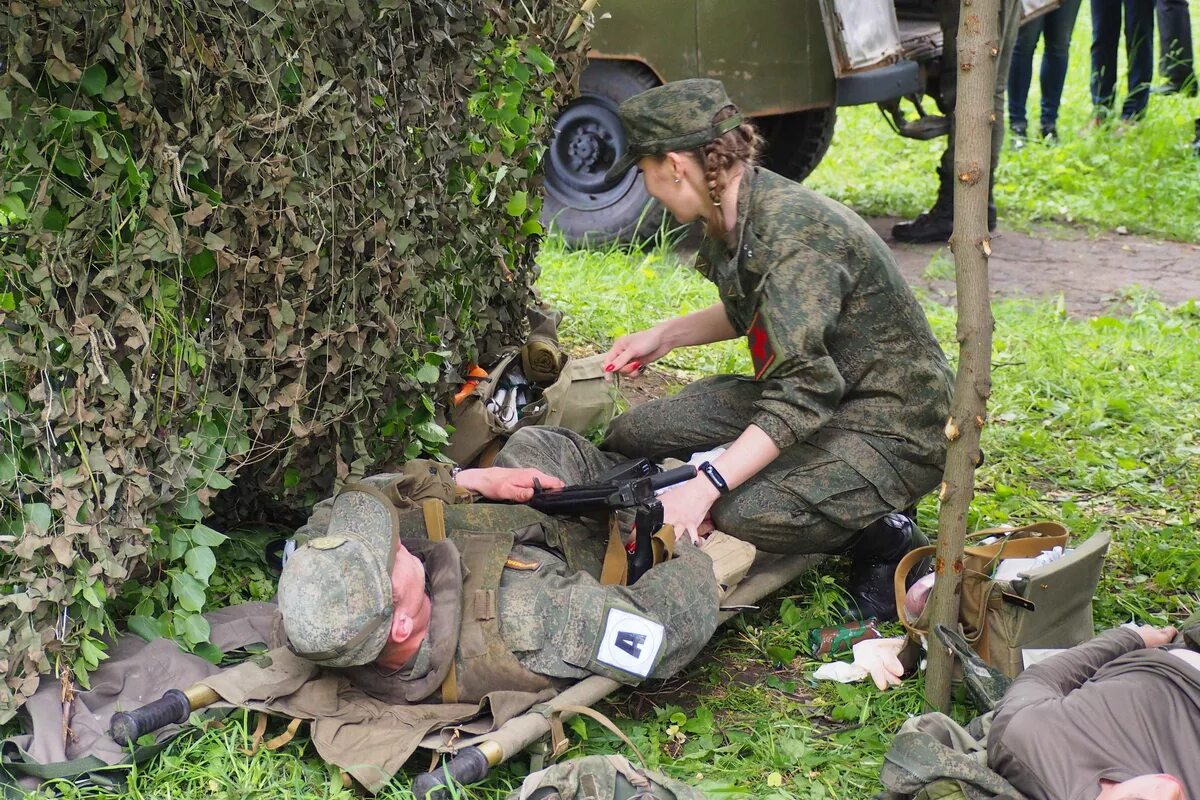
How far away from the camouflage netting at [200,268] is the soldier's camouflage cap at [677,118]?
0.63 meters

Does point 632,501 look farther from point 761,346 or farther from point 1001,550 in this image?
point 1001,550

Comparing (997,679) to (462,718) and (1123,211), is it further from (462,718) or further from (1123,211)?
(1123,211)

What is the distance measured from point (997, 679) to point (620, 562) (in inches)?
41.1

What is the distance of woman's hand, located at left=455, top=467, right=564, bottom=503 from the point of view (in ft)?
11.8

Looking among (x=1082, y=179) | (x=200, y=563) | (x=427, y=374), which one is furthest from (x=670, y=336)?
(x=1082, y=179)

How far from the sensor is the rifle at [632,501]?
130 inches

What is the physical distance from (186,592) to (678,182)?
1.80m

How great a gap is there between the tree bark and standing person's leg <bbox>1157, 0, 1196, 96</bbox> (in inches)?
334

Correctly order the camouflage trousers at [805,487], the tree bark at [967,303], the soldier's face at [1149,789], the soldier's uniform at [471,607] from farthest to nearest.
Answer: the camouflage trousers at [805,487], the tree bark at [967,303], the soldier's uniform at [471,607], the soldier's face at [1149,789]

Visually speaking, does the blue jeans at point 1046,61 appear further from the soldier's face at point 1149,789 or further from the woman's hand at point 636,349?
the soldier's face at point 1149,789

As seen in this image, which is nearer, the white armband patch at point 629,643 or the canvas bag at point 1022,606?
the white armband patch at point 629,643

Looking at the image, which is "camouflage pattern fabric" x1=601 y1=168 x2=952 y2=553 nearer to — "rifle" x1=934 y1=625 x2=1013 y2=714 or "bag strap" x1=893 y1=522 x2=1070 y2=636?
"bag strap" x1=893 y1=522 x2=1070 y2=636

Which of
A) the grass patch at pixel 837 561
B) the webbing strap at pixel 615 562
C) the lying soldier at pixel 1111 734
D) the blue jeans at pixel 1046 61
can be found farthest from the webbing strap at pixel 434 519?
the blue jeans at pixel 1046 61

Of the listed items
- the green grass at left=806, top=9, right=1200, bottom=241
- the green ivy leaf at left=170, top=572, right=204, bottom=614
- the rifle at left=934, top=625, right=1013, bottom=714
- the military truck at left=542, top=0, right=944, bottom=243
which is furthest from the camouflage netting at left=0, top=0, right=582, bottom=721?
the green grass at left=806, top=9, right=1200, bottom=241
